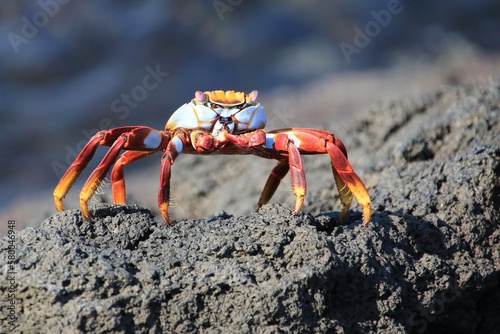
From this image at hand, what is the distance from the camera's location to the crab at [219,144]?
4016 mm

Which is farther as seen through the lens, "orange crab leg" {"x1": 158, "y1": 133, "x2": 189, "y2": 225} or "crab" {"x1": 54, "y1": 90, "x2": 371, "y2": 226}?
"crab" {"x1": 54, "y1": 90, "x2": 371, "y2": 226}

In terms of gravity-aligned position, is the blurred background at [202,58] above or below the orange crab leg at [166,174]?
above

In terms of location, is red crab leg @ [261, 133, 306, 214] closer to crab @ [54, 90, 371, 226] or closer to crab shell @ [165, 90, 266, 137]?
crab @ [54, 90, 371, 226]

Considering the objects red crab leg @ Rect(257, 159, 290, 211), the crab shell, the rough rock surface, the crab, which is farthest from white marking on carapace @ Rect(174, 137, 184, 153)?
red crab leg @ Rect(257, 159, 290, 211)

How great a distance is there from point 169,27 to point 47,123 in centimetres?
302

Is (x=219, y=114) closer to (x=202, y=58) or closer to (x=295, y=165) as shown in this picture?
(x=295, y=165)

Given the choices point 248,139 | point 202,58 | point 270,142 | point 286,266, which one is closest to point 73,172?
point 248,139

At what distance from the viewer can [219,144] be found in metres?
4.39

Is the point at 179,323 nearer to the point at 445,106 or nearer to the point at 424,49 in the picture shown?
the point at 445,106

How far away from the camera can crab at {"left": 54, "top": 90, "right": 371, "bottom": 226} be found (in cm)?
402

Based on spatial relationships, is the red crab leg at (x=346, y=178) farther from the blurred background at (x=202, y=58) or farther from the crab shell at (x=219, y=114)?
the blurred background at (x=202, y=58)

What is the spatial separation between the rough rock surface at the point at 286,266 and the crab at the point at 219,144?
0.19 m

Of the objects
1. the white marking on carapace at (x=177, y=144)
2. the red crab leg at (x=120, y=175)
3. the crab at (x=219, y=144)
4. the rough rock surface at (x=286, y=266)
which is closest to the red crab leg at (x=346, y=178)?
the crab at (x=219, y=144)

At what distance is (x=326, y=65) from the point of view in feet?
44.5
